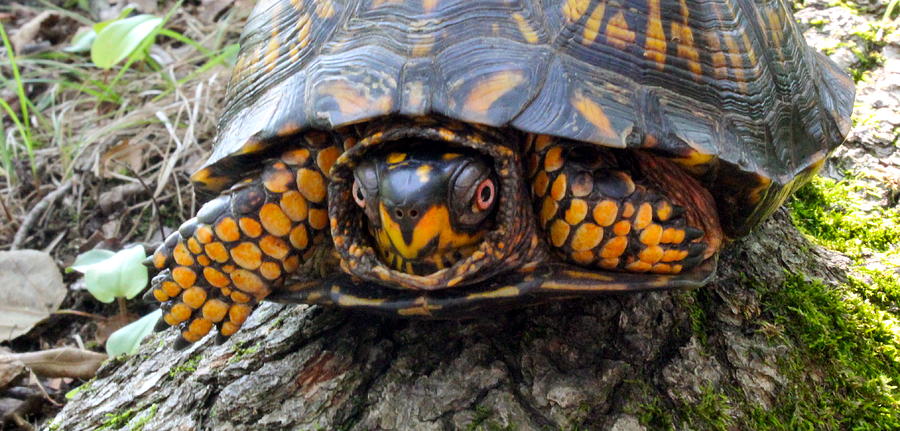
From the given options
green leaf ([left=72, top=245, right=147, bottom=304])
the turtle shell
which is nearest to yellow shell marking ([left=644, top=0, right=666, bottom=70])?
the turtle shell

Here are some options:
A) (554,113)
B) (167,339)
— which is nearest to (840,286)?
(554,113)

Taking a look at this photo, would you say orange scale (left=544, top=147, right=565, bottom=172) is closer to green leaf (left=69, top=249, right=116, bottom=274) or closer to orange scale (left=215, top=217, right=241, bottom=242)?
orange scale (left=215, top=217, right=241, bottom=242)

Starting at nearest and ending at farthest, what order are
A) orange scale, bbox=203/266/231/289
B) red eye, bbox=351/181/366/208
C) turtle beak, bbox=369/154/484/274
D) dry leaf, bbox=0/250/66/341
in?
A: turtle beak, bbox=369/154/484/274, red eye, bbox=351/181/366/208, orange scale, bbox=203/266/231/289, dry leaf, bbox=0/250/66/341

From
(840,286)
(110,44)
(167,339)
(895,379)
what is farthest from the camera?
(110,44)

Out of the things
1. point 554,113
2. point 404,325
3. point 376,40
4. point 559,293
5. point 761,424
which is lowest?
point 761,424

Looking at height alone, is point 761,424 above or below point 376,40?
below

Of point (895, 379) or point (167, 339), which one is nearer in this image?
point (895, 379)

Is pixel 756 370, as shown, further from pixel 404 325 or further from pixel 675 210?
pixel 404 325

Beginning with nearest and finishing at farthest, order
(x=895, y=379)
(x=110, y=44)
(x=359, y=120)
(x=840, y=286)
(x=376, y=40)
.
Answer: (x=359, y=120) < (x=376, y=40) < (x=895, y=379) < (x=840, y=286) < (x=110, y=44)
